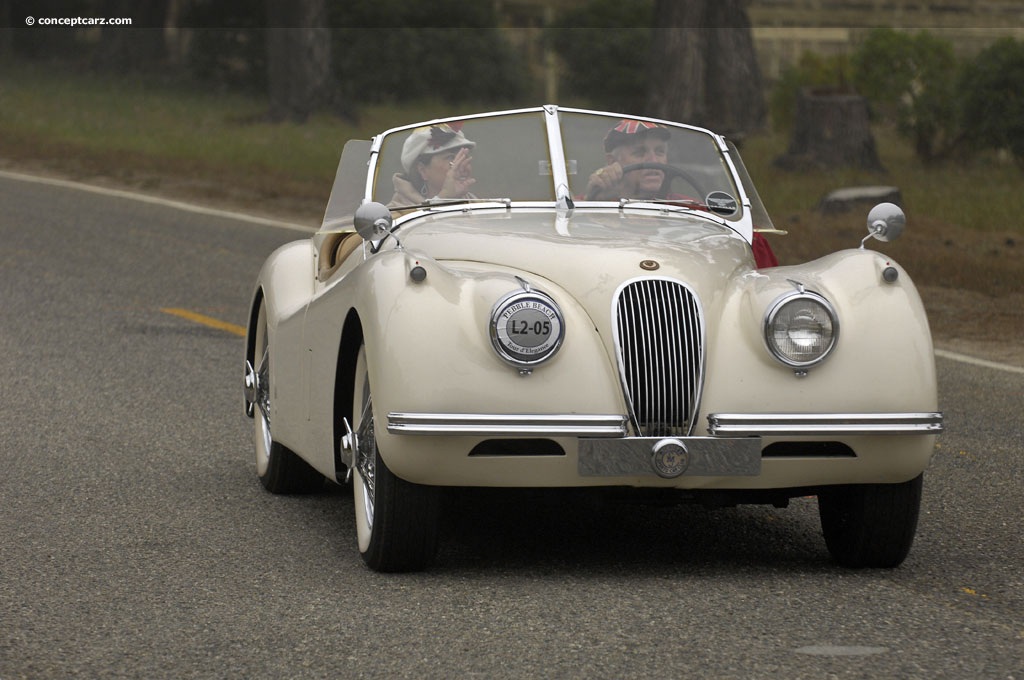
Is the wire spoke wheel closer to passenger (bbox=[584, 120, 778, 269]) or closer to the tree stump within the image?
passenger (bbox=[584, 120, 778, 269])

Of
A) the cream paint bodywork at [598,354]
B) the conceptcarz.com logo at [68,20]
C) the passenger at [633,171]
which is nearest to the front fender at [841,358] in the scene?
the cream paint bodywork at [598,354]

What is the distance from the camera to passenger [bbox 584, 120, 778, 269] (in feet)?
22.1

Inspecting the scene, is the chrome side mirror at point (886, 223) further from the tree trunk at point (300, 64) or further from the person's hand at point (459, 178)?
the tree trunk at point (300, 64)

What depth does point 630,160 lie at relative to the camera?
6.91m

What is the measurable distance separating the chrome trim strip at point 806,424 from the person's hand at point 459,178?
6.06 ft

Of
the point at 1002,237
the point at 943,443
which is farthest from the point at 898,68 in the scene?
Answer: the point at 943,443

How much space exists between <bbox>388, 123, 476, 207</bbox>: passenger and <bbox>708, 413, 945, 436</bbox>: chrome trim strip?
1.83 meters

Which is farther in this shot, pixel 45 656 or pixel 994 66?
pixel 994 66

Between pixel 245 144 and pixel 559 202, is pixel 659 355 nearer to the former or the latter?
pixel 559 202

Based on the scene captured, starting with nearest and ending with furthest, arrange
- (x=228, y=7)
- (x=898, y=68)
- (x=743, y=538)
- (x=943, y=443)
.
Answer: (x=743, y=538)
(x=943, y=443)
(x=898, y=68)
(x=228, y=7)

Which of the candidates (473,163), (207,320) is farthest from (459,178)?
(207,320)

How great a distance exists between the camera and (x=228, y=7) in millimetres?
35531

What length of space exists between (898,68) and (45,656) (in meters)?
24.0

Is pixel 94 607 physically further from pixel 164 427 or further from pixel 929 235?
pixel 929 235
